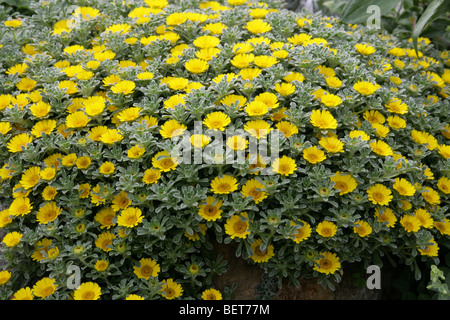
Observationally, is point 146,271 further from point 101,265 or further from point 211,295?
point 211,295

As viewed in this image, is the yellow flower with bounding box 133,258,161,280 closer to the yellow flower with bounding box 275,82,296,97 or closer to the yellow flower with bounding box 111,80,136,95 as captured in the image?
the yellow flower with bounding box 111,80,136,95

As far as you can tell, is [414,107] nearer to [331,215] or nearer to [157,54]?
[331,215]

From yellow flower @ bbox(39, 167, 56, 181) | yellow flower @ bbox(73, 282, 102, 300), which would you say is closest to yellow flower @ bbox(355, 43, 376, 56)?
yellow flower @ bbox(39, 167, 56, 181)

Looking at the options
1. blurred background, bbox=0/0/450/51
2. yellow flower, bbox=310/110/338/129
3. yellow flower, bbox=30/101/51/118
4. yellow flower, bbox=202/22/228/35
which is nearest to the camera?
yellow flower, bbox=310/110/338/129

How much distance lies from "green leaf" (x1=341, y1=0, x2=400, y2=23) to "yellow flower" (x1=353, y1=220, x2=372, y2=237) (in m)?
1.54

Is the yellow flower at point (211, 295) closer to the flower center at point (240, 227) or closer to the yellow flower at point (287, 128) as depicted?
the flower center at point (240, 227)

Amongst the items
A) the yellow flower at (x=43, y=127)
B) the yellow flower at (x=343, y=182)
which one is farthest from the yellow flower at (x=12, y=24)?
the yellow flower at (x=343, y=182)

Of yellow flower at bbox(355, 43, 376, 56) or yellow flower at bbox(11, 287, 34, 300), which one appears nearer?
yellow flower at bbox(11, 287, 34, 300)

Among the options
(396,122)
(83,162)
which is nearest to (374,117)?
→ (396,122)

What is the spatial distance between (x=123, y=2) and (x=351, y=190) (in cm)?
188

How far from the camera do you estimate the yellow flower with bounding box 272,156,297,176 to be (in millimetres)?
1736

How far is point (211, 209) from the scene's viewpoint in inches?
68.7

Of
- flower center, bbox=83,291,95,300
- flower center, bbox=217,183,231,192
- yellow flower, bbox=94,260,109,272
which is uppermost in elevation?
flower center, bbox=217,183,231,192

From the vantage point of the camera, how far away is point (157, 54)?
87.0 inches
